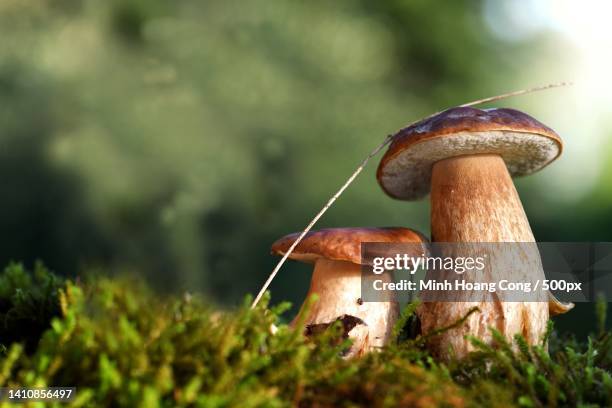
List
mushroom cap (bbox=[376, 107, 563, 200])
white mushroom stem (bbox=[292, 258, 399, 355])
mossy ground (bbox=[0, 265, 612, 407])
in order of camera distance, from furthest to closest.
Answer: white mushroom stem (bbox=[292, 258, 399, 355]) < mushroom cap (bbox=[376, 107, 563, 200]) < mossy ground (bbox=[0, 265, 612, 407])

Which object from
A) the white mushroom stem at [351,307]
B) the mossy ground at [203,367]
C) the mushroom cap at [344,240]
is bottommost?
the mossy ground at [203,367]

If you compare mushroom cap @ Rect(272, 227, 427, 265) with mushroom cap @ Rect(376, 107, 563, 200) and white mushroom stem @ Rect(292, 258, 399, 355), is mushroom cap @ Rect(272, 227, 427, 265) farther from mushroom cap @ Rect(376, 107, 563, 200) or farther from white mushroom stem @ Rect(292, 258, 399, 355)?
mushroom cap @ Rect(376, 107, 563, 200)

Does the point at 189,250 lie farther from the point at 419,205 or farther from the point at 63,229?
the point at 419,205

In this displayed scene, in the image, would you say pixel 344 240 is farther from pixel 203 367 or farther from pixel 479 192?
pixel 203 367

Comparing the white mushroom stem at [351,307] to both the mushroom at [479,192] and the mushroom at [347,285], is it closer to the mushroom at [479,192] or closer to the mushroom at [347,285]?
the mushroom at [347,285]

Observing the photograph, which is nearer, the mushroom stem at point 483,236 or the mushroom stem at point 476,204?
the mushroom stem at point 483,236

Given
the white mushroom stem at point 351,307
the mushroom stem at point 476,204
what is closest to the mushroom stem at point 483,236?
the mushroom stem at point 476,204

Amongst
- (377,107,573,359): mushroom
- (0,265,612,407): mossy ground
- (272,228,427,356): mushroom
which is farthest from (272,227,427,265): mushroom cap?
(0,265,612,407): mossy ground

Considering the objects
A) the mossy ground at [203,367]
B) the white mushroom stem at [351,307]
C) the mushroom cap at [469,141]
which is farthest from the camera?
the white mushroom stem at [351,307]
